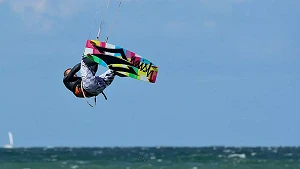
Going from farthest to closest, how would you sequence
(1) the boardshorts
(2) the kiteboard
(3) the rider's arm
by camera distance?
(3) the rider's arm
(1) the boardshorts
(2) the kiteboard

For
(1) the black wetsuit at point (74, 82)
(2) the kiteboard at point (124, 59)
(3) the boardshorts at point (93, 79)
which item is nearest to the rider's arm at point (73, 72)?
(1) the black wetsuit at point (74, 82)

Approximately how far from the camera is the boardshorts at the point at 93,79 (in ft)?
40.4

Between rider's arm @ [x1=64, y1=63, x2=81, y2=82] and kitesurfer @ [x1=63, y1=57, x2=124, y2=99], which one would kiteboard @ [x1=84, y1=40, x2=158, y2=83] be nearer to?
kitesurfer @ [x1=63, y1=57, x2=124, y2=99]

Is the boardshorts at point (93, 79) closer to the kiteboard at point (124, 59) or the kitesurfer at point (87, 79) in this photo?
the kitesurfer at point (87, 79)

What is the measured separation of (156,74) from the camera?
1201 cm

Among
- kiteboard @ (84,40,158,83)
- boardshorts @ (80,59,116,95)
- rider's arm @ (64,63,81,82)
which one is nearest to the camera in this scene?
kiteboard @ (84,40,158,83)

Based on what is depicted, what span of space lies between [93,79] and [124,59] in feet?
1.95

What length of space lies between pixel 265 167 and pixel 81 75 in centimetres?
2887

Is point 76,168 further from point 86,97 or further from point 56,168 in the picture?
point 86,97

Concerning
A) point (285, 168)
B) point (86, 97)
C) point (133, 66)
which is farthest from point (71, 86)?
point (285, 168)

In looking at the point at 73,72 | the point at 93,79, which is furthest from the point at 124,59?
the point at 73,72

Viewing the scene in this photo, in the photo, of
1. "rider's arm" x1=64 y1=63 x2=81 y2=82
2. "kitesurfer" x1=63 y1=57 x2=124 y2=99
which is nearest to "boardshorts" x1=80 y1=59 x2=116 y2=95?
"kitesurfer" x1=63 y1=57 x2=124 y2=99

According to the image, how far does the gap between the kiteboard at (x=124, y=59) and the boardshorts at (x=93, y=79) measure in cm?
28

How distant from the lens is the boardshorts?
12320 millimetres
